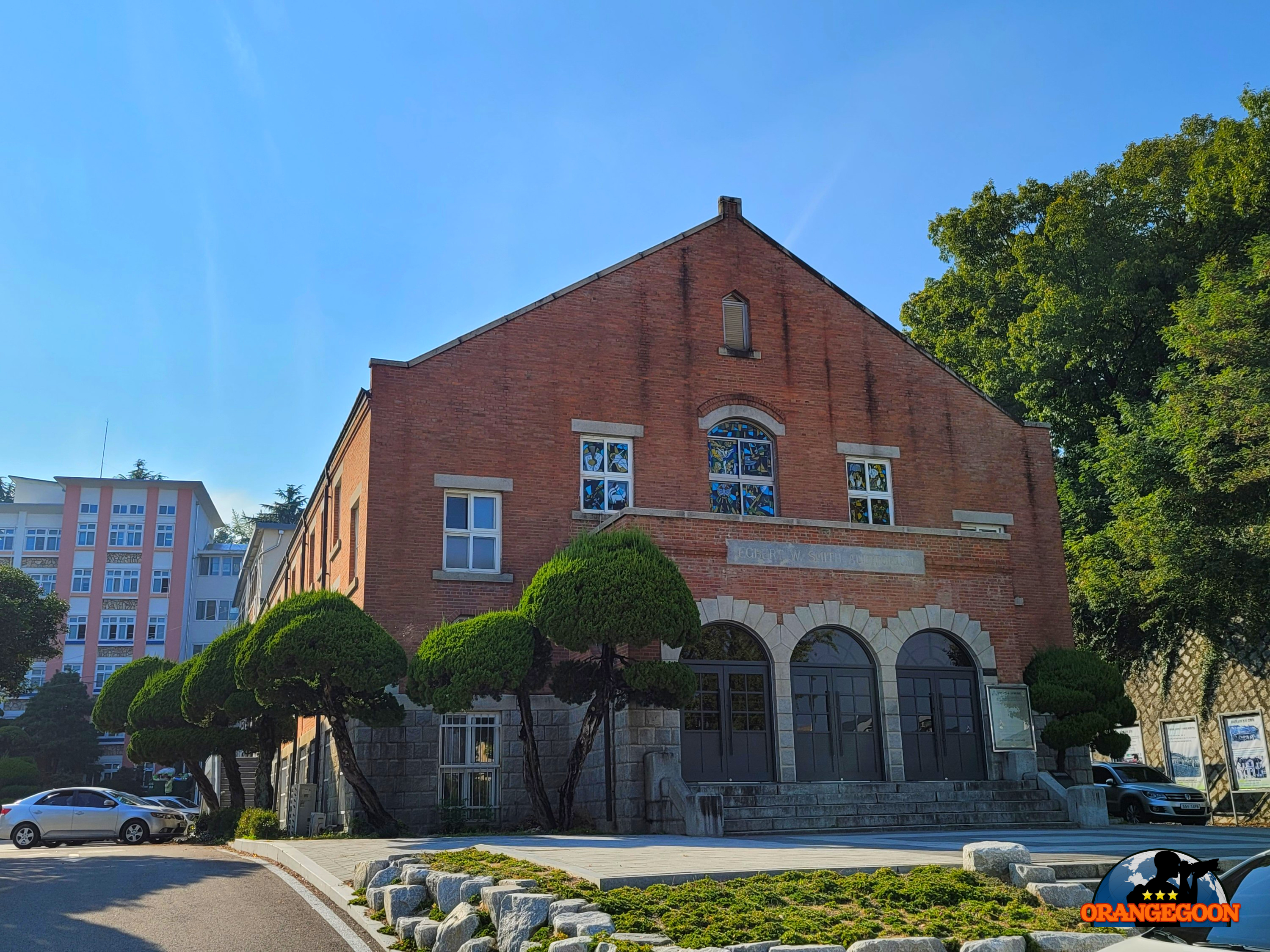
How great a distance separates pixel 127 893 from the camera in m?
12.0

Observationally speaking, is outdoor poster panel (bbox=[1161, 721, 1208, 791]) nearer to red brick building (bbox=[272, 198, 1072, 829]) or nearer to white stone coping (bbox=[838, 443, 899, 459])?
red brick building (bbox=[272, 198, 1072, 829])

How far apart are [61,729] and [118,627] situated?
11531 millimetres

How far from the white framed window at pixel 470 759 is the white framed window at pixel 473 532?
2.83m

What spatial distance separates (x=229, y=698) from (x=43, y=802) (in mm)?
5101

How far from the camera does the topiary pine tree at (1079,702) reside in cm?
2152

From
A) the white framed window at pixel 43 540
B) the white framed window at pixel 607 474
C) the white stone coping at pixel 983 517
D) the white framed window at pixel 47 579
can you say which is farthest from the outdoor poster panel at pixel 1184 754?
the white framed window at pixel 43 540

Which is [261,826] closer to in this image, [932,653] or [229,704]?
[229,704]

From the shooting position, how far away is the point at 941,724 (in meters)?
20.7

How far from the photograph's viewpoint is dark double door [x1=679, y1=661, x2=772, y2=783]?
734 inches

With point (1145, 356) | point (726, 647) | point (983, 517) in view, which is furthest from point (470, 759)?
point (1145, 356)

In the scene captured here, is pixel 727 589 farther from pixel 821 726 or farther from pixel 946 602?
pixel 946 602

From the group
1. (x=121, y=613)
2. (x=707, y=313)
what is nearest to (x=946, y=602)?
(x=707, y=313)

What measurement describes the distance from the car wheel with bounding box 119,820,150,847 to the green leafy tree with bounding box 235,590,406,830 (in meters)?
8.01

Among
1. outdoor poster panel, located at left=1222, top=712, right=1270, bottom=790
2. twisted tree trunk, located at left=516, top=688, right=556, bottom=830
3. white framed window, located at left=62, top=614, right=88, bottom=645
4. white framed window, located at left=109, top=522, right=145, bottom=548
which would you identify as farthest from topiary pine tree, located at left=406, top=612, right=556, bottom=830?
white framed window, located at left=109, top=522, right=145, bottom=548
